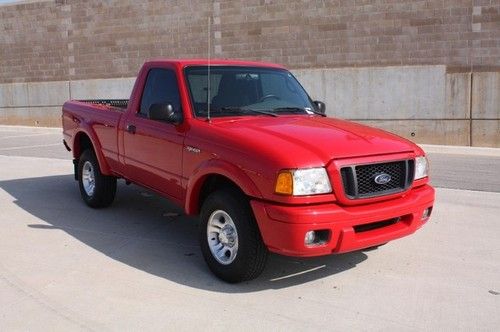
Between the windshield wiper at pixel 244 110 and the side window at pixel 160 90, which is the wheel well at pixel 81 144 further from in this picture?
the windshield wiper at pixel 244 110

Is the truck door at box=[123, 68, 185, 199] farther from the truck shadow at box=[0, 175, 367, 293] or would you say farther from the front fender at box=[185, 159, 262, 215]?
the truck shadow at box=[0, 175, 367, 293]

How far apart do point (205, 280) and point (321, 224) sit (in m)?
1.21

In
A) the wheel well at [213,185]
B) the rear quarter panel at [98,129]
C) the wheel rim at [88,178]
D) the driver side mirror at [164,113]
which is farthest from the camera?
the wheel rim at [88,178]

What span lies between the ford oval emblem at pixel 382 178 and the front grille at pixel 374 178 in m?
0.01

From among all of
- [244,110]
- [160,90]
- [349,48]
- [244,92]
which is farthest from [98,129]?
[349,48]

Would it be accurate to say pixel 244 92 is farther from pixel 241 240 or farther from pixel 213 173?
pixel 241 240

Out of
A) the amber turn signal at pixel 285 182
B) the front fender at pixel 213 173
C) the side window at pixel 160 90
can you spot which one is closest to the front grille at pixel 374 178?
the amber turn signal at pixel 285 182

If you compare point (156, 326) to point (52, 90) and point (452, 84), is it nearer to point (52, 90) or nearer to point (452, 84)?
point (452, 84)

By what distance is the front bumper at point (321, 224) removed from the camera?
3.86 m

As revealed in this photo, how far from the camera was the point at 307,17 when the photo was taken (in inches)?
671

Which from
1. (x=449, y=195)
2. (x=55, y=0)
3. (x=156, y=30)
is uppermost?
(x=55, y=0)

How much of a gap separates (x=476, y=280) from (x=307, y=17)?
13.7 m

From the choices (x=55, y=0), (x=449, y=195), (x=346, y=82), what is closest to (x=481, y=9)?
(x=346, y=82)

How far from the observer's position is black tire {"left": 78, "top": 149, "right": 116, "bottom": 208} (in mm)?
6766
